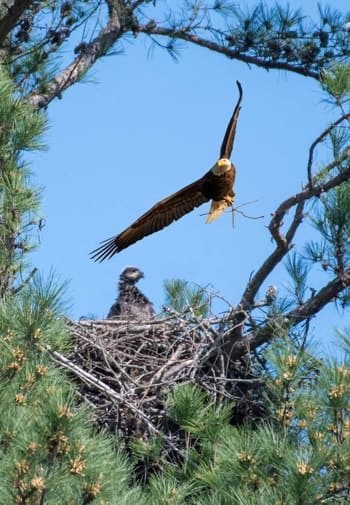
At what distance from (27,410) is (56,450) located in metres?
0.28

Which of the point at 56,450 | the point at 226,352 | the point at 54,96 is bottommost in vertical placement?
the point at 56,450

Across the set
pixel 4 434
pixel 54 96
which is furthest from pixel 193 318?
pixel 4 434

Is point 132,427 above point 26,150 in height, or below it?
below

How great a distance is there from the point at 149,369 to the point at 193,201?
38.1 inches

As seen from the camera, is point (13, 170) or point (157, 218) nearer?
point (13, 170)

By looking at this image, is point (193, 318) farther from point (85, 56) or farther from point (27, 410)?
point (27, 410)

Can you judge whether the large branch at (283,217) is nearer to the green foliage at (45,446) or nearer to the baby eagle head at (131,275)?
the green foliage at (45,446)

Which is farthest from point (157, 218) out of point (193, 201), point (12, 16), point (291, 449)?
point (291, 449)

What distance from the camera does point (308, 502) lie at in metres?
5.45

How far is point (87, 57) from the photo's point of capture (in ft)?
31.1

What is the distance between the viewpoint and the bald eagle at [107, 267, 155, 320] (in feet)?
30.9

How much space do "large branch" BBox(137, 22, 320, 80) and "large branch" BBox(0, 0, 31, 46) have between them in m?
1.26

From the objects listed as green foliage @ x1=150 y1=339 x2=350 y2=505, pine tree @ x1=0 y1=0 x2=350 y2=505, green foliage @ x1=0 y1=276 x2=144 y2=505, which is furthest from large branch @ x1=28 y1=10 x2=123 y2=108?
green foliage @ x1=0 y1=276 x2=144 y2=505

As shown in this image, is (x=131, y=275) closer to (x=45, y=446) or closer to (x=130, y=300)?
(x=130, y=300)
